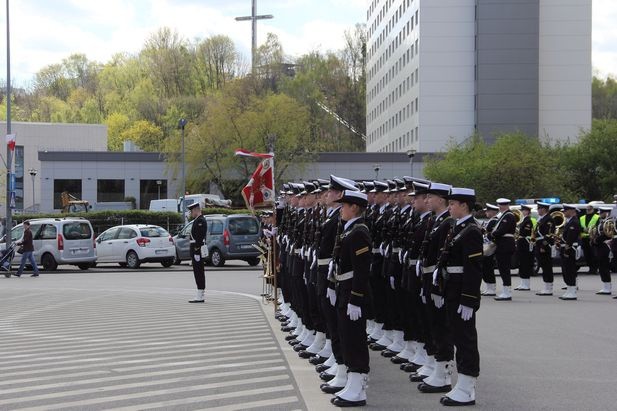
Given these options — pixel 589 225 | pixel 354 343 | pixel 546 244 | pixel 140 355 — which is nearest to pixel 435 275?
pixel 354 343

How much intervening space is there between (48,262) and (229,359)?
2307cm

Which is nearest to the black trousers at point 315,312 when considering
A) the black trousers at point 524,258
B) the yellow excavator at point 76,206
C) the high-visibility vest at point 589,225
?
the black trousers at point 524,258

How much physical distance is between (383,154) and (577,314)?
54069mm

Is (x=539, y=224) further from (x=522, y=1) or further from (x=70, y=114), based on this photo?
(x=70, y=114)

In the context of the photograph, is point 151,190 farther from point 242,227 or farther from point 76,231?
point 76,231

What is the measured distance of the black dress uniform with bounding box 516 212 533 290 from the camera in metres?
21.2

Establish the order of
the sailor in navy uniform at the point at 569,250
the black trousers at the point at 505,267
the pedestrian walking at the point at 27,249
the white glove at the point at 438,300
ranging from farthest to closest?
the pedestrian walking at the point at 27,249
the sailor in navy uniform at the point at 569,250
the black trousers at the point at 505,267
the white glove at the point at 438,300

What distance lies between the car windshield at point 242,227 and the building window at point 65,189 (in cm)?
4067

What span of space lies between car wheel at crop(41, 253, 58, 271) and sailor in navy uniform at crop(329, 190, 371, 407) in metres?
25.6

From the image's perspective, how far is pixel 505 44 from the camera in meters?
73.8

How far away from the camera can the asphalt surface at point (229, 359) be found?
28.0 ft

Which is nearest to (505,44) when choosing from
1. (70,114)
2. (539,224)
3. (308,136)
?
(308,136)

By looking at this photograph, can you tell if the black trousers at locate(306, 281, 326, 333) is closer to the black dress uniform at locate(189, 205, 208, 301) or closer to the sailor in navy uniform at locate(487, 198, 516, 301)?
the black dress uniform at locate(189, 205, 208, 301)

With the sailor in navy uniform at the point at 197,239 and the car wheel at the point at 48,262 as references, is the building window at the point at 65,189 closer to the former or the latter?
the car wheel at the point at 48,262
